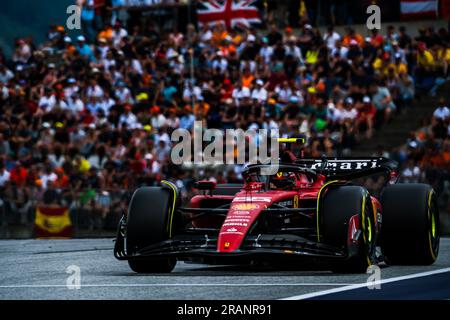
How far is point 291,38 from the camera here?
28.3 m

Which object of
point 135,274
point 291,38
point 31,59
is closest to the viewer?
→ point 135,274

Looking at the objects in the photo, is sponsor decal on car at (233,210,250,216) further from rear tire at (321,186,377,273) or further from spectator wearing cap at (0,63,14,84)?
spectator wearing cap at (0,63,14,84)

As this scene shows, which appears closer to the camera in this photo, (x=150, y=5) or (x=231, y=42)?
(x=231, y=42)

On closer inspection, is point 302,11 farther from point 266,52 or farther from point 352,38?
point 352,38

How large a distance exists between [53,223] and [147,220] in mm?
10711

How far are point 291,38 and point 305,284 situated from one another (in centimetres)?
1771

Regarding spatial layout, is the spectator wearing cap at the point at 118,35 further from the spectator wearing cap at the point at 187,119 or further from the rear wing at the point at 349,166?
the rear wing at the point at 349,166

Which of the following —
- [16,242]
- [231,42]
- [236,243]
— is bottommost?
[16,242]

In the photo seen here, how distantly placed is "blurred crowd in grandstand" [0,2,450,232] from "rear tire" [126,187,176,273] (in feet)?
31.4

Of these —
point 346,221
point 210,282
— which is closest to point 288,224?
point 346,221

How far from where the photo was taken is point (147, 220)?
12758 mm

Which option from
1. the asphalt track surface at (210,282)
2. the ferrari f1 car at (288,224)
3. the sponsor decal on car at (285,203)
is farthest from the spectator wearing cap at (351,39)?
the sponsor decal on car at (285,203)
